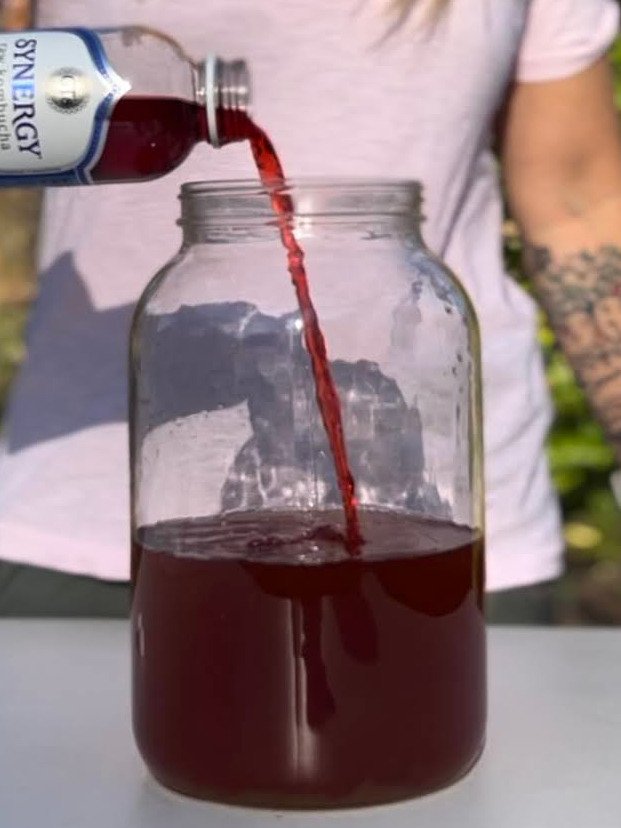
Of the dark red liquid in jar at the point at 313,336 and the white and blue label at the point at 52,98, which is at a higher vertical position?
the white and blue label at the point at 52,98

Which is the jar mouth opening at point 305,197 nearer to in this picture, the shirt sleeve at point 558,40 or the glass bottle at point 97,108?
the glass bottle at point 97,108

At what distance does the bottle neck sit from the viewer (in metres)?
0.85

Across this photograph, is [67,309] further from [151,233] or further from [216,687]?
[216,687]

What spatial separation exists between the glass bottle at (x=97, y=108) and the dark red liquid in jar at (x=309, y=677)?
0.22 metres

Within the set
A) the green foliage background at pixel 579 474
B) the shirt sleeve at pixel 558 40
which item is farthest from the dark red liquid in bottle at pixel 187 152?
the green foliage background at pixel 579 474

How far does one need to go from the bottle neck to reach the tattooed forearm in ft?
1.81

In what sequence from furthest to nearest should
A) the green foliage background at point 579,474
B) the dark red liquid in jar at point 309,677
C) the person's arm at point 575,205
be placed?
the green foliage background at point 579,474
the person's arm at point 575,205
the dark red liquid in jar at point 309,677

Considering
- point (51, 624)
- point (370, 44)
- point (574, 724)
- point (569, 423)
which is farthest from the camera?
point (569, 423)

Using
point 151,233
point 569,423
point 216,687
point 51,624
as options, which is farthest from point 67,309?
point 569,423

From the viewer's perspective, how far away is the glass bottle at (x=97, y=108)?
0.83 meters

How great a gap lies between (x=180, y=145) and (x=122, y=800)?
1.18ft

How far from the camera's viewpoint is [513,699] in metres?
0.94

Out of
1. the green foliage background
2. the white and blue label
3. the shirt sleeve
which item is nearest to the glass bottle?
the white and blue label

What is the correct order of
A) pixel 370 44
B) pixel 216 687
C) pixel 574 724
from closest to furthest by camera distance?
pixel 216 687
pixel 574 724
pixel 370 44
